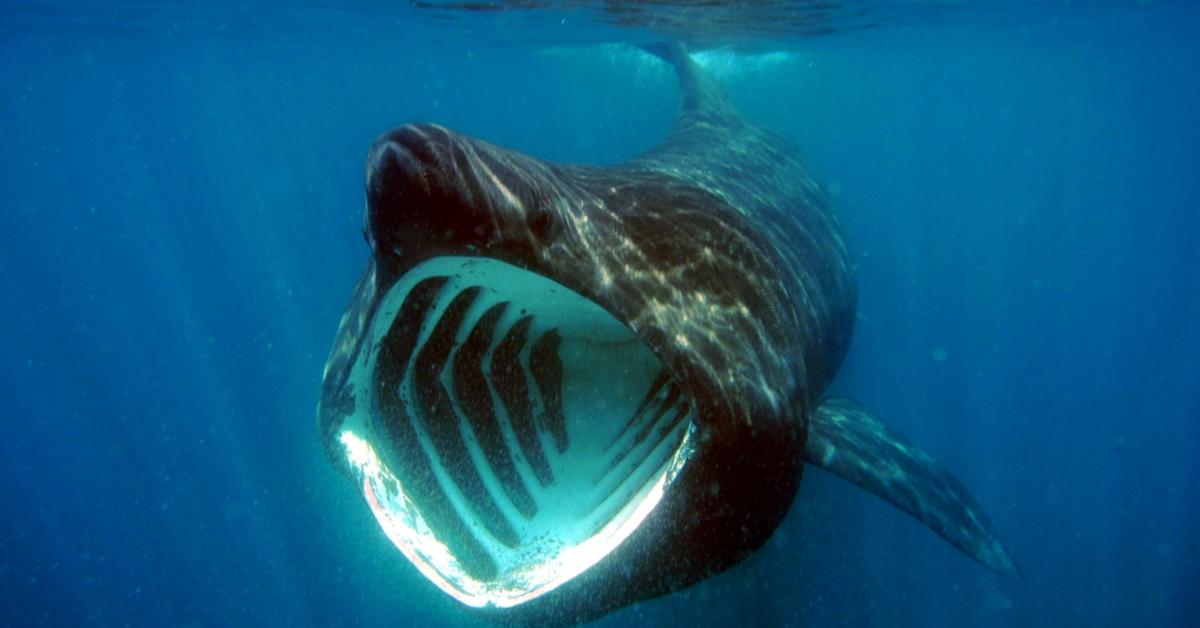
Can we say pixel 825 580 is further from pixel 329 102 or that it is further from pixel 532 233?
pixel 329 102

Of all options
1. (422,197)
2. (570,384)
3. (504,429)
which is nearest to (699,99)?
(570,384)

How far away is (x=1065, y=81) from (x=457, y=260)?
41.6 m

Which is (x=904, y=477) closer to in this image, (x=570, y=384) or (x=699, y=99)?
(x=570, y=384)

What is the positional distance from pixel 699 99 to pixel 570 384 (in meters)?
5.82

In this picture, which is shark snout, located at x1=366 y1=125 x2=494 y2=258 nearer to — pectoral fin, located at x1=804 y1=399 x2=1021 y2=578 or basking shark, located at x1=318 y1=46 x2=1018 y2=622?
basking shark, located at x1=318 y1=46 x2=1018 y2=622

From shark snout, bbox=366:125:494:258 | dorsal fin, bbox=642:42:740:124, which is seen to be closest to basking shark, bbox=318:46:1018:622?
shark snout, bbox=366:125:494:258

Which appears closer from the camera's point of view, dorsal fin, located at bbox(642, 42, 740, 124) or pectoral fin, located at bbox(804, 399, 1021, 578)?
pectoral fin, located at bbox(804, 399, 1021, 578)

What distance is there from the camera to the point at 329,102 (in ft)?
161

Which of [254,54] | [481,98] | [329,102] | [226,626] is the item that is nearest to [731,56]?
[254,54]

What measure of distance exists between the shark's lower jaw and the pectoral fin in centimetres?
108

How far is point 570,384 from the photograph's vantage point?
12.1ft

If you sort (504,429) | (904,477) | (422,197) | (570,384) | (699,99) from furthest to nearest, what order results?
(699,99), (904,477), (570,384), (504,429), (422,197)

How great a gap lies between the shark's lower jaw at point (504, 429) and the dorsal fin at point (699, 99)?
14.2 ft

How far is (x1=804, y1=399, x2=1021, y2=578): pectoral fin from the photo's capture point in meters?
3.84
